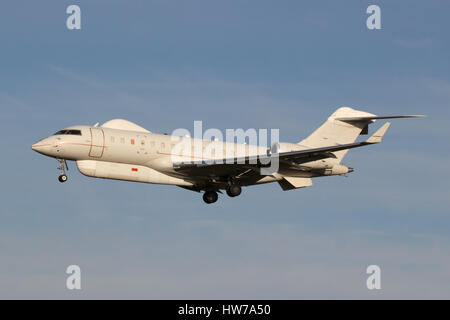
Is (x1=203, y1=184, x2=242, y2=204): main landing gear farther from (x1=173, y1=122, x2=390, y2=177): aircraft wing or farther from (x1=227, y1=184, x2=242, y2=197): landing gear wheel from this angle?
(x1=173, y1=122, x2=390, y2=177): aircraft wing

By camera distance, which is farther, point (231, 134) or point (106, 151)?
point (231, 134)

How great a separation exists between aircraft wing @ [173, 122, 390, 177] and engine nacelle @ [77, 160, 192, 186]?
130cm

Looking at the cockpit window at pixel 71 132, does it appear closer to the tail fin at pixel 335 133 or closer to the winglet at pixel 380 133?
the tail fin at pixel 335 133

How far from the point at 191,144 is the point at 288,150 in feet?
21.6

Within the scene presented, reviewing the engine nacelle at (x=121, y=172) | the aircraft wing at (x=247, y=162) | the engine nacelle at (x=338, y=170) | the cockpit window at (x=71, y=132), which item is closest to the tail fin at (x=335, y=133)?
the engine nacelle at (x=338, y=170)

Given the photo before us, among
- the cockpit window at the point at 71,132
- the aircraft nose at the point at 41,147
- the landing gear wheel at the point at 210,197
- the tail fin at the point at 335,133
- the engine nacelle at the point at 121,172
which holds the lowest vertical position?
the landing gear wheel at the point at 210,197

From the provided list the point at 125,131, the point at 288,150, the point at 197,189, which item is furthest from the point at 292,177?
the point at 125,131

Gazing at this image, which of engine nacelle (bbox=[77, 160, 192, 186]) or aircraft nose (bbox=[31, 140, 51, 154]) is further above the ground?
aircraft nose (bbox=[31, 140, 51, 154])

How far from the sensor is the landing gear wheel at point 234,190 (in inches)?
2106

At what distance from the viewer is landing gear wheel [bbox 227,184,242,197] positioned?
176 feet

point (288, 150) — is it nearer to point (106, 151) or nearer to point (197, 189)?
point (197, 189)

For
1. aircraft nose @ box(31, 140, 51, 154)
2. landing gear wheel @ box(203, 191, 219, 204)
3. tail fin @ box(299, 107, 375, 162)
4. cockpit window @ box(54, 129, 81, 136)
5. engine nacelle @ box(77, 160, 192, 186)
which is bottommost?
landing gear wheel @ box(203, 191, 219, 204)

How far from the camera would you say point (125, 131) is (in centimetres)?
5097

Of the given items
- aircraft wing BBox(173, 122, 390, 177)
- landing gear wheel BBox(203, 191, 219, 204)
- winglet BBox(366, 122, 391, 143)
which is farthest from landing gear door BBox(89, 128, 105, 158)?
winglet BBox(366, 122, 391, 143)
